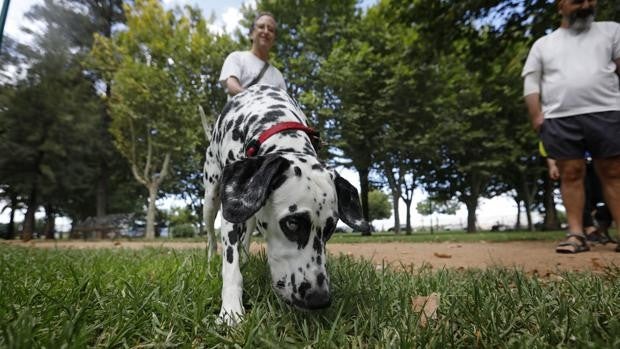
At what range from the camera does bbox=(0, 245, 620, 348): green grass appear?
1750 mm

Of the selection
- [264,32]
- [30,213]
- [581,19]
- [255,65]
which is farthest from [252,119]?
[30,213]

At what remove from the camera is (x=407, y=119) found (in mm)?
22516

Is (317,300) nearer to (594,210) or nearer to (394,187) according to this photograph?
(594,210)

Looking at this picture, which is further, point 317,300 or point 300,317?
point 300,317

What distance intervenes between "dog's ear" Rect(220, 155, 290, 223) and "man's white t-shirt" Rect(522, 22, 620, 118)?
4159 mm

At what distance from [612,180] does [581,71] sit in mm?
1325

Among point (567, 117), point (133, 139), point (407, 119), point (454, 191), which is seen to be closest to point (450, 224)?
point (454, 191)

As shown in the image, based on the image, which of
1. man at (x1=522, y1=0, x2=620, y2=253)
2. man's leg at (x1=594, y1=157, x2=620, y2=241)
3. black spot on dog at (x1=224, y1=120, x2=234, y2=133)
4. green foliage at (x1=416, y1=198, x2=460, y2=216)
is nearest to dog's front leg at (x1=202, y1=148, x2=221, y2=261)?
black spot on dog at (x1=224, y1=120, x2=234, y2=133)

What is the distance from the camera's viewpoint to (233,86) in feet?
13.2

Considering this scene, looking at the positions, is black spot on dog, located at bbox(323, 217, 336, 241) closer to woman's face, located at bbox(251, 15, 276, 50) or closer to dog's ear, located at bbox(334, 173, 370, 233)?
dog's ear, located at bbox(334, 173, 370, 233)

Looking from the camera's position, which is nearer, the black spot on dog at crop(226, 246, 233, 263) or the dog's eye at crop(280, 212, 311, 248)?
the dog's eye at crop(280, 212, 311, 248)

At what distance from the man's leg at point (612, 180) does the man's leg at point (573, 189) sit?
0.63ft

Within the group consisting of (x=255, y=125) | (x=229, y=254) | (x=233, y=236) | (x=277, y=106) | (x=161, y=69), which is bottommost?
(x=229, y=254)

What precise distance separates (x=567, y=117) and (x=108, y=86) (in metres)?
23.4
